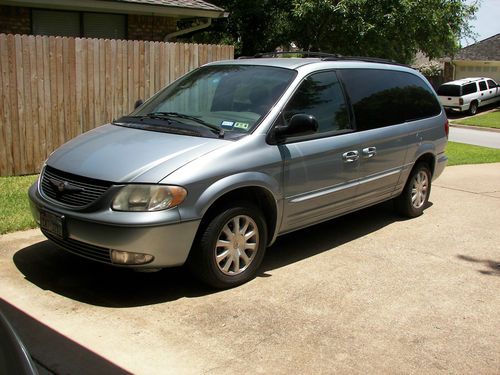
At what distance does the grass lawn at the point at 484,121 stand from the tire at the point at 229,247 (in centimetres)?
2246

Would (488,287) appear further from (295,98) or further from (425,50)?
(425,50)

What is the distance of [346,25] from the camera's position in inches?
919

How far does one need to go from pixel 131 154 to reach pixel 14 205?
2791mm

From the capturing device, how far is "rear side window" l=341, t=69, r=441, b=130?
5777 millimetres

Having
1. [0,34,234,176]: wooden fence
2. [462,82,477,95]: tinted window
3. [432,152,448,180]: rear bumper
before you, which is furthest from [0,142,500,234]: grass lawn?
Result: [462,82,477,95]: tinted window

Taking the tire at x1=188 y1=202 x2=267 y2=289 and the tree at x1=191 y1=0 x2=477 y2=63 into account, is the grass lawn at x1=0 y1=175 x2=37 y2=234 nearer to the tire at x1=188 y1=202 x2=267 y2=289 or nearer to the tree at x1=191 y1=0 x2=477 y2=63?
the tire at x1=188 y1=202 x2=267 y2=289

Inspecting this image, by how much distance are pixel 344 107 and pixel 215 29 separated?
72.3ft

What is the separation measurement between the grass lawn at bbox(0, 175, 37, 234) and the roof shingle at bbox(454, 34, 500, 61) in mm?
35635

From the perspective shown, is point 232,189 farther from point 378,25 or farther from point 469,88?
point 469,88

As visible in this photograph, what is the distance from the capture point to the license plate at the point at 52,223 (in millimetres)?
4227

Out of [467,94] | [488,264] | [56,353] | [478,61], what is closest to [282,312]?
[56,353]

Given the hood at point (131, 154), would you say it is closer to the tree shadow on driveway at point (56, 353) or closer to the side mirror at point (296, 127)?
the side mirror at point (296, 127)

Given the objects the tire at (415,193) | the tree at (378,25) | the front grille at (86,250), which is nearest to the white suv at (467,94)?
the tree at (378,25)

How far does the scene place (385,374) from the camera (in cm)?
347
